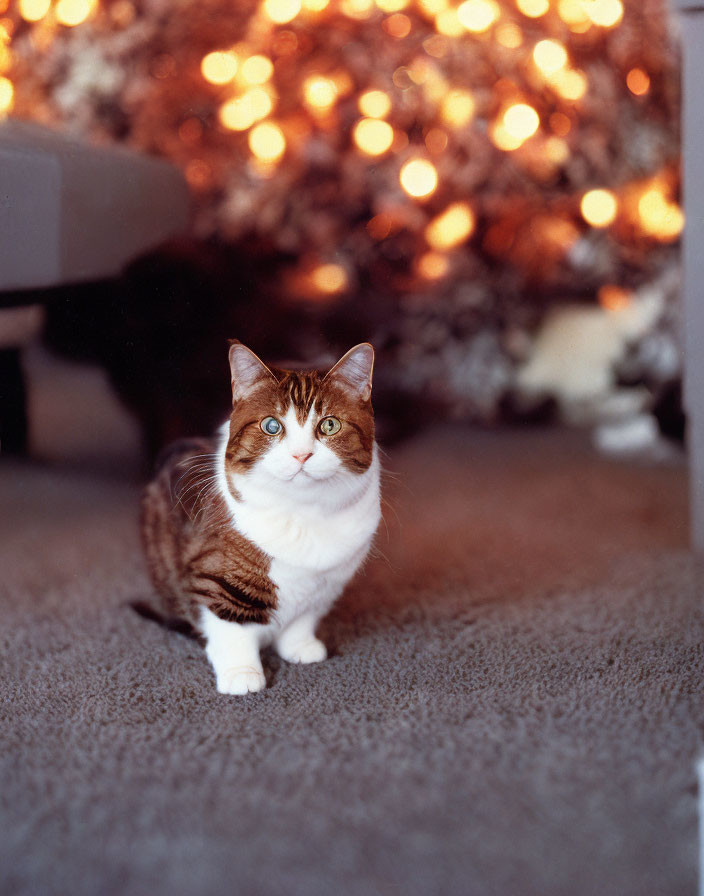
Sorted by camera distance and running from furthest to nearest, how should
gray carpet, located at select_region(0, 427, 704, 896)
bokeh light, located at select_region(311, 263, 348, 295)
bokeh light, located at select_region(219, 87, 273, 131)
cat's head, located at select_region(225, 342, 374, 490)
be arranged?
bokeh light, located at select_region(311, 263, 348, 295) → bokeh light, located at select_region(219, 87, 273, 131) → cat's head, located at select_region(225, 342, 374, 490) → gray carpet, located at select_region(0, 427, 704, 896)

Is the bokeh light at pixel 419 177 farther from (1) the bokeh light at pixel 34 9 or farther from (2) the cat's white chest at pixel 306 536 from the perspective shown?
(2) the cat's white chest at pixel 306 536

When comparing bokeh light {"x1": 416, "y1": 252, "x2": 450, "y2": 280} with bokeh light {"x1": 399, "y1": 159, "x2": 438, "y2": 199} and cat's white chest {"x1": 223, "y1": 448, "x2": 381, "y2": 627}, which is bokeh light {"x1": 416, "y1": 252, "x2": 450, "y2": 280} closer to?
bokeh light {"x1": 399, "y1": 159, "x2": 438, "y2": 199}

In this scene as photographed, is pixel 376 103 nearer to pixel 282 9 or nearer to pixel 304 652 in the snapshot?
pixel 282 9

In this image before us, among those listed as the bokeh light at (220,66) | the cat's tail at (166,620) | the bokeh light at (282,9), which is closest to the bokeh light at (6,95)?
the bokeh light at (220,66)

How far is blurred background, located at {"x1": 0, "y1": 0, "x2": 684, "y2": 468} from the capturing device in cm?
159

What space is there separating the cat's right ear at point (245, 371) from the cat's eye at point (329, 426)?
0.07m

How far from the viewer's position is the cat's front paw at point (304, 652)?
2.86ft

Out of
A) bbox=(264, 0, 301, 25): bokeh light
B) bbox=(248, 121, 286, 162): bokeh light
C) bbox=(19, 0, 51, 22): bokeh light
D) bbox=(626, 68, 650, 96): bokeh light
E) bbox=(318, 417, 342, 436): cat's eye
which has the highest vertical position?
bbox=(19, 0, 51, 22): bokeh light

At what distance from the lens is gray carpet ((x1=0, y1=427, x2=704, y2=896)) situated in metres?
0.55

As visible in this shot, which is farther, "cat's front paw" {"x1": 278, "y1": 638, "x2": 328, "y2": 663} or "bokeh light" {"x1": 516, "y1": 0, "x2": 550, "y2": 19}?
"bokeh light" {"x1": 516, "y1": 0, "x2": 550, "y2": 19}

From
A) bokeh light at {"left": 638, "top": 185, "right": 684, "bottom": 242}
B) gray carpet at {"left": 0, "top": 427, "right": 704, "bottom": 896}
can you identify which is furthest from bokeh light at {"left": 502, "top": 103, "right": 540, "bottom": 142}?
gray carpet at {"left": 0, "top": 427, "right": 704, "bottom": 896}

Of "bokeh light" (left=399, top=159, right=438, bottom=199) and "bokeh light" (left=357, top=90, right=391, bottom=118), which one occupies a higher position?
"bokeh light" (left=357, top=90, right=391, bottom=118)

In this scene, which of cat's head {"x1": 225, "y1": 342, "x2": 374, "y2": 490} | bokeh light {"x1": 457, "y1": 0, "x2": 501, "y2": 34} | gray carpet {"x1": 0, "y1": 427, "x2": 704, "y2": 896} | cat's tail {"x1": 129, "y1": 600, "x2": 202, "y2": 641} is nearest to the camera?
gray carpet {"x1": 0, "y1": 427, "x2": 704, "y2": 896}

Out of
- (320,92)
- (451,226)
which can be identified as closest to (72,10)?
(320,92)
